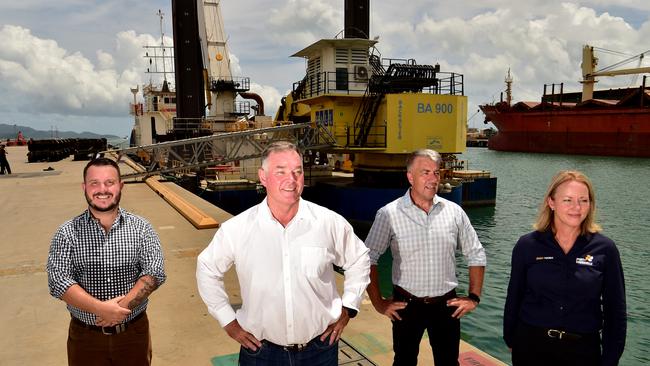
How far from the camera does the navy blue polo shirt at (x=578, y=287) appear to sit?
272 centimetres

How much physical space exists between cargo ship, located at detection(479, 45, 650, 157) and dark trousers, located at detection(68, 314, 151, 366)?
67.0 meters

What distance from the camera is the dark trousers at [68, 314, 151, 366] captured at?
3021mm

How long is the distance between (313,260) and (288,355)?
1.87 feet

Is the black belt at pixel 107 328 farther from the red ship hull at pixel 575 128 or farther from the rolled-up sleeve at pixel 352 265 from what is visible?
the red ship hull at pixel 575 128

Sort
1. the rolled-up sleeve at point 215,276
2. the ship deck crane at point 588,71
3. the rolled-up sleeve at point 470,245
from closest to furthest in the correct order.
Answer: the rolled-up sleeve at point 215,276, the rolled-up sleeve at point 470,245, the ship deck crane at point 588,71

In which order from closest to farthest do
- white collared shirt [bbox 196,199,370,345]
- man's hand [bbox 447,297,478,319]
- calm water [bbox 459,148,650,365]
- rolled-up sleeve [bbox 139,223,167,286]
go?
white collared shirt [bbox 196,199,370,345] → rolled-up sleeve [bbox 139,223,167,286] → man's hand [bbox 447,297,478,319] → calm water [bbox 459,148,650,365]

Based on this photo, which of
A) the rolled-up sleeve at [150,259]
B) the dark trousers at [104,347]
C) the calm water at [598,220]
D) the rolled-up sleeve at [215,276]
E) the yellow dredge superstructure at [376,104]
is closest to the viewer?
the rolled-up sleeve at [215,276]

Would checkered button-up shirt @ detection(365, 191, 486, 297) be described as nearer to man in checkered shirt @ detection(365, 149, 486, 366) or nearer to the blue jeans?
man in checkered shirt @ detection(365, 149, 486, 366)

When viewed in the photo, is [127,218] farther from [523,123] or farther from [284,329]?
[523,123]

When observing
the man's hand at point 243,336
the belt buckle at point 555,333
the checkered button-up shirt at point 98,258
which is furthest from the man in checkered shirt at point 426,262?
the checkered button-up shirt at point 98,258

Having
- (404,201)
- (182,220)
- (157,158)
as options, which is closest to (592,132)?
(157,158)

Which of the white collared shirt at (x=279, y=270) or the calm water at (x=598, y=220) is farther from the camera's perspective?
the calm water at (x=598, y=220)

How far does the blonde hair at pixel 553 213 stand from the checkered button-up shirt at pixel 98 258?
2.71 m

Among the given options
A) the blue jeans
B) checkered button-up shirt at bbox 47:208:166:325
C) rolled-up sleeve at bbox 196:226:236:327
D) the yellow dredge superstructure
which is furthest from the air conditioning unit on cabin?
the blue jeans
